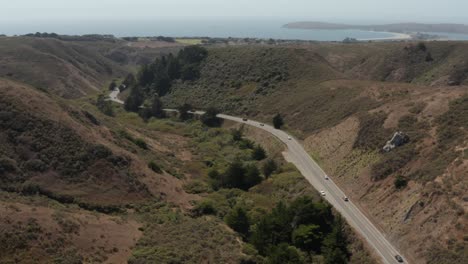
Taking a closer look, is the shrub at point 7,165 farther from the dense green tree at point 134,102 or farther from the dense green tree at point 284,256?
the dense green tree at point 134,102

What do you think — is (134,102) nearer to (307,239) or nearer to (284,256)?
(307,239)

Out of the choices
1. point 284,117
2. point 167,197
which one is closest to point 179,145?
point 284,117

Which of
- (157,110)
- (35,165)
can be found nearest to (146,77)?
(157,110)

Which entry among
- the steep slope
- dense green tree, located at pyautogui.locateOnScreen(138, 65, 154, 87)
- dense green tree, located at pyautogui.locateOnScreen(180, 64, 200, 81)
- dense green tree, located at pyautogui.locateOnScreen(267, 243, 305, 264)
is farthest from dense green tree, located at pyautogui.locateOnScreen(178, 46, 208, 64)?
dense green tree, located at pyautogui.locateOnScreen(267, 243, 305, 264)

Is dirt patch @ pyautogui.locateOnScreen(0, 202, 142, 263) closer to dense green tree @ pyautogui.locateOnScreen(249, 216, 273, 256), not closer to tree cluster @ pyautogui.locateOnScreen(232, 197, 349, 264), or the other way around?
dense green tree @ pyautogui.locateOnScreen(249, 216, 273, 256)

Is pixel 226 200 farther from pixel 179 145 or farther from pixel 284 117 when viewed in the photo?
pixel 284 117

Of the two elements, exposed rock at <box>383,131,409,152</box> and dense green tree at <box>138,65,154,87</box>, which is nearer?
exposed rock at <box>383,131,409,152</box>
